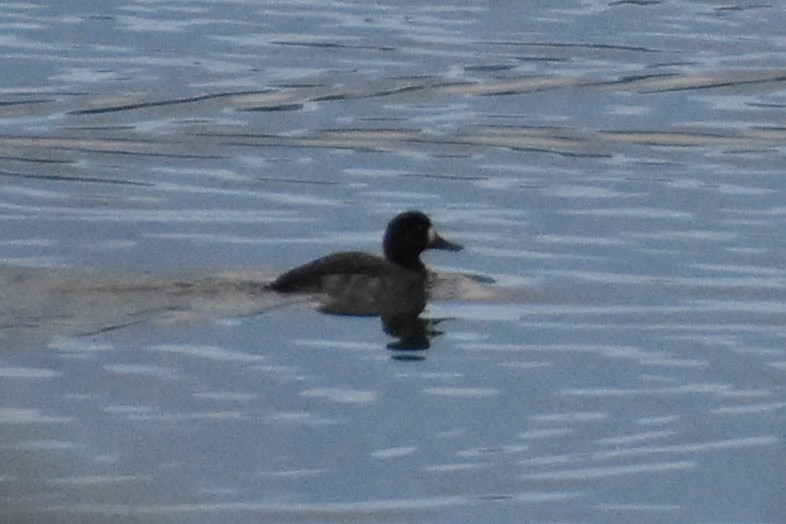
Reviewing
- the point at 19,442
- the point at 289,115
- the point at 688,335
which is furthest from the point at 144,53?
the point at 19,442

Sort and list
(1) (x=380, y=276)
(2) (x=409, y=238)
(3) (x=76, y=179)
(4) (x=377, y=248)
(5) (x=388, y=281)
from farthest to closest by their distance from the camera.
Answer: (3) (x=76, y=179) → (4) (x=377, y=248) → (2) (x=409, y=238) → (5) (x=388, y=281) → (1) (x=380, y=276)

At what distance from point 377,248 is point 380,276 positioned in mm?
2216

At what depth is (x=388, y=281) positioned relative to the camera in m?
18.9

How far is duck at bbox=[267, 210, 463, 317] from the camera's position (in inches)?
714

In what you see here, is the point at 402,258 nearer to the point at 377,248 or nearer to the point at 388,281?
the point at 388,281

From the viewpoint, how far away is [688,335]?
17047mm

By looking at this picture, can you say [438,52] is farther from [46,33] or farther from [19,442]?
[19,442]

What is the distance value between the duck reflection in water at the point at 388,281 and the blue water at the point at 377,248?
21 cm

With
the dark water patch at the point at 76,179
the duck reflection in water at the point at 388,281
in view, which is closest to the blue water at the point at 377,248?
the dark water patch at the point at 76,179

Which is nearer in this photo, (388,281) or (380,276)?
(380,276)

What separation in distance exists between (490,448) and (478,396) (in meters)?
1.36

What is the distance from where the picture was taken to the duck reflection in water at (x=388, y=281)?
1798 centimetres

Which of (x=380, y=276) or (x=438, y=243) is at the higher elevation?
(x=438, y=243)

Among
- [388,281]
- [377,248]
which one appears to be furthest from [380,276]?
[377,248]
